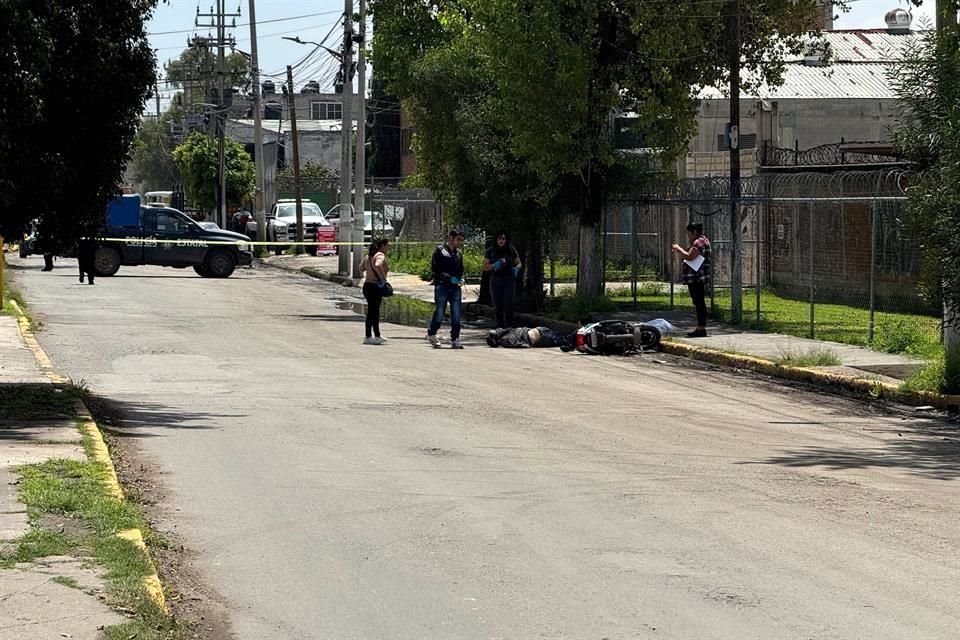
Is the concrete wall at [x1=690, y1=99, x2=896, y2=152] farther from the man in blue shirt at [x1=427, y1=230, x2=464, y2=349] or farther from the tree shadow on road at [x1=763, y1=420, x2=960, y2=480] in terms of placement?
the tree shadow on road at [x1=763, y1=420, x2=960, y2=480]

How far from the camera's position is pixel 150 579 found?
743 centimetres

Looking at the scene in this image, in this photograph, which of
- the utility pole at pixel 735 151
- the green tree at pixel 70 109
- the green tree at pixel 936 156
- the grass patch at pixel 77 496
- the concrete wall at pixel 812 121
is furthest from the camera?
the concrete wall at pixel 812 121

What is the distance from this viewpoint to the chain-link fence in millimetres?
24000

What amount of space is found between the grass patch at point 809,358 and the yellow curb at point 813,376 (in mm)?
189

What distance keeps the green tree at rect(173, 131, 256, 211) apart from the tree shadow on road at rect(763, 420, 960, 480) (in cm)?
7373

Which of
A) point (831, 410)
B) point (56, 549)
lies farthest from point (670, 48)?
point (56, 549)

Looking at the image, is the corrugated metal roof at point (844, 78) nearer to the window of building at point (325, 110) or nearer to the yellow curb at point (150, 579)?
the yellow curb at point (150, 579)

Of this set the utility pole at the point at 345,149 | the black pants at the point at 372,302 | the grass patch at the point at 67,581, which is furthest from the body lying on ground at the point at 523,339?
the utility pole at the point at 345,149

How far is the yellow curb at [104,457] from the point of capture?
23.9ft

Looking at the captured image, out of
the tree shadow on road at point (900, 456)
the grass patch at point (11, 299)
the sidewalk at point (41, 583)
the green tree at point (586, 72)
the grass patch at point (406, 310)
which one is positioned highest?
the green tree at point (586, 72)

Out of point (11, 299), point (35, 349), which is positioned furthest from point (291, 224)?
point (35, 349)

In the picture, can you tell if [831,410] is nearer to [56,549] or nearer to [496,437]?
[496,437]

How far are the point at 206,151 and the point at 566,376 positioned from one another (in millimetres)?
69213

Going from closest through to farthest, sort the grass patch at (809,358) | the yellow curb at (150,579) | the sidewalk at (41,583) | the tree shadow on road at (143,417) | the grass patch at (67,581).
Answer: the sidewalk at (41,583)
the yellow curb at (150,579)
the grass patch at (67,581)
the tree shadow on road at (143,417)
the grass patch at (809,358)
